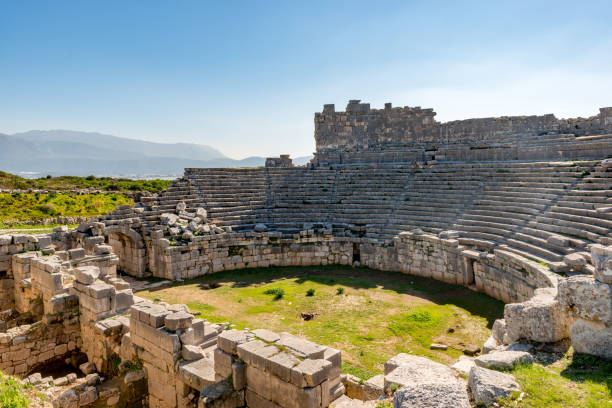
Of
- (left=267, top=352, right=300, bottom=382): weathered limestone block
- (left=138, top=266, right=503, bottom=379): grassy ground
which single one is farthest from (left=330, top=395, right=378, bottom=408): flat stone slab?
(left=138, top=266, right=503, bottom=379): grassy ground

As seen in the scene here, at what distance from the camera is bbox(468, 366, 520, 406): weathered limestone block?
14.7 ft

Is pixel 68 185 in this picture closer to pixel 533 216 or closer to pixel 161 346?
Answer: pixel 161 346

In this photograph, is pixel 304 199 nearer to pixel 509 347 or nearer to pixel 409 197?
pixel 409 197

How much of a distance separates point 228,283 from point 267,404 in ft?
33.3

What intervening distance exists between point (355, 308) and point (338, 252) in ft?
18.1

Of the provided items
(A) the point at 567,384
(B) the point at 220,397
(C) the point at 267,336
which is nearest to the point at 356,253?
(C) the point at 267,336

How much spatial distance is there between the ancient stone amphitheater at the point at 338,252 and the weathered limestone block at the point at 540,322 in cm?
2

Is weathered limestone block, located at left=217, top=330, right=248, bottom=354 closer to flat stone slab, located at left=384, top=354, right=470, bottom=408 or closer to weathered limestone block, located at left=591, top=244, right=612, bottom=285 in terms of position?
flat stone slab, located at left=384, top=354, right=470, bottom=408

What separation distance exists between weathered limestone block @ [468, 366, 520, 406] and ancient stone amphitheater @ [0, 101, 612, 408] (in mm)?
22

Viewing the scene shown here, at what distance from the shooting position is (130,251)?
17.5m

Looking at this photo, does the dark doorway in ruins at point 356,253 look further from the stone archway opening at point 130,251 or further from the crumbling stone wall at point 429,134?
the stone archway opening at point 130,251

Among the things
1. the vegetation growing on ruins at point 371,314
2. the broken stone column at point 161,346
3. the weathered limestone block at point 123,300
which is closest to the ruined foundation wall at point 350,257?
the vegetation growing on ruins at point 371,314

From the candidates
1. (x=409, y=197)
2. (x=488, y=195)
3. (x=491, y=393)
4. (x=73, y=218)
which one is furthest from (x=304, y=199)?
(x=491, y=393)

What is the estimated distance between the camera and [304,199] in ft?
67.8
